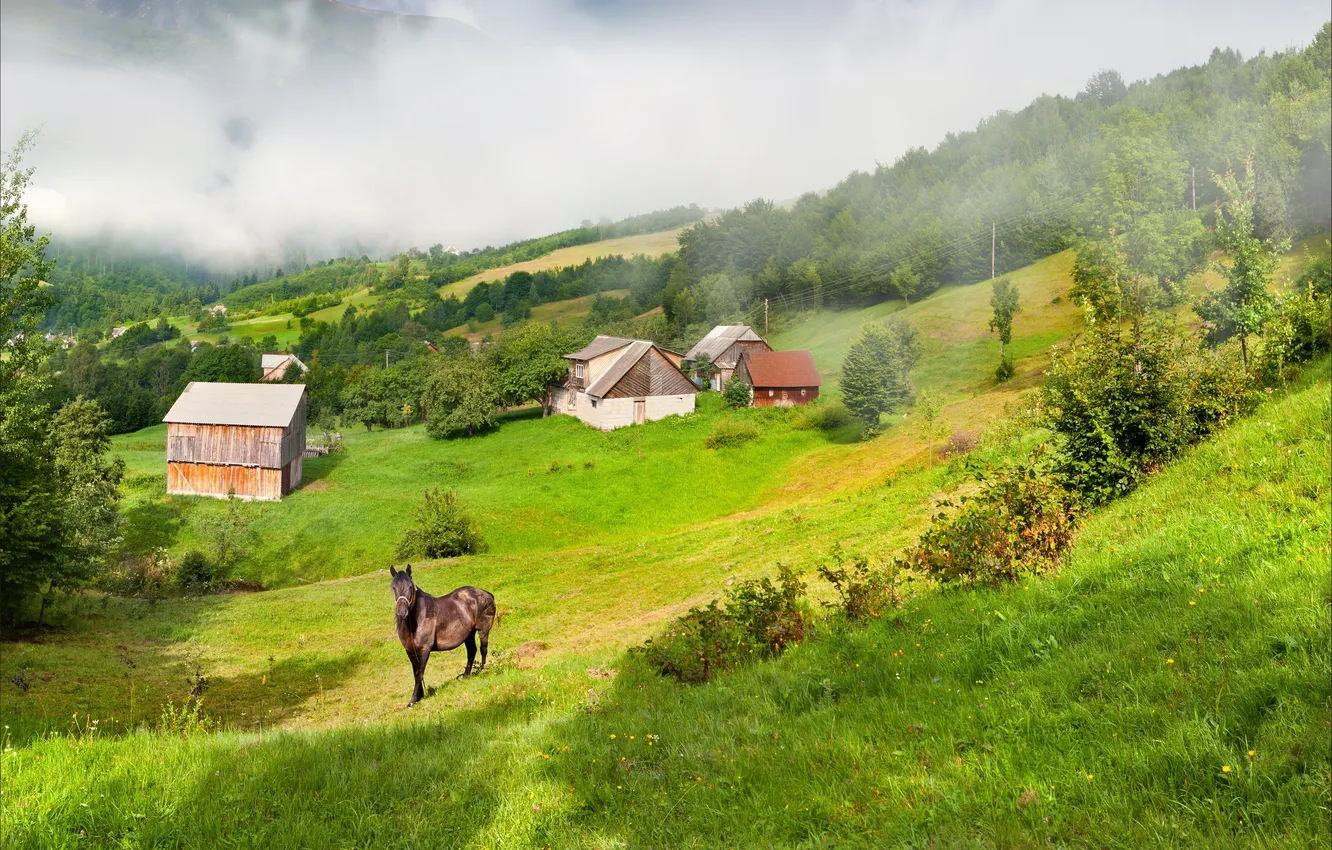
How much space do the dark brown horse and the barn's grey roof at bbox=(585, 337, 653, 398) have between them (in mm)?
51650

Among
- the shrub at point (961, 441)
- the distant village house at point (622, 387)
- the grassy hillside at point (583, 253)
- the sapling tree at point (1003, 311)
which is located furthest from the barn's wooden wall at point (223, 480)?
the grassy hillside at point (583, 253)

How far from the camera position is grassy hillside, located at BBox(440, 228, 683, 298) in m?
126

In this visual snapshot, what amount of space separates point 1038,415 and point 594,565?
2056 centimetres

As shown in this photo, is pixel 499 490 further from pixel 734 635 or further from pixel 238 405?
pixel 734 635

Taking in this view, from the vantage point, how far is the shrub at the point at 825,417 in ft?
178

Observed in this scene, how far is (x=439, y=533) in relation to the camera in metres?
35.3

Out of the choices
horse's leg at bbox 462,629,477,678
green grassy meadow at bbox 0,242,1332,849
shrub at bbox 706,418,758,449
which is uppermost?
green grassy meadow at bbox 0,242,1332,849

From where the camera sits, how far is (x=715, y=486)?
47.7 m

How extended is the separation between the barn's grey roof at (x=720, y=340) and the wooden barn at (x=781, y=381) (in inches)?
463

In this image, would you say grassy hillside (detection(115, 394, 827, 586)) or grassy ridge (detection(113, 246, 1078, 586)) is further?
grassy ridge (detection(113, 246, 1078, 586))

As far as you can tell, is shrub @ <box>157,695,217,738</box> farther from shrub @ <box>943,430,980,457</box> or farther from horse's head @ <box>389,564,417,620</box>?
shrub @ <box>943,430,980,457</box>

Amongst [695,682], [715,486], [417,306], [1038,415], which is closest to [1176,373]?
[1038,415]

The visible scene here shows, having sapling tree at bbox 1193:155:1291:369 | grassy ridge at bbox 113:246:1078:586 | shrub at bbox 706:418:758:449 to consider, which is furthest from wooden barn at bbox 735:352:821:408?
sapling tree at bbox 1193:155:1291:369

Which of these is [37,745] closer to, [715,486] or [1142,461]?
[1142,461]
